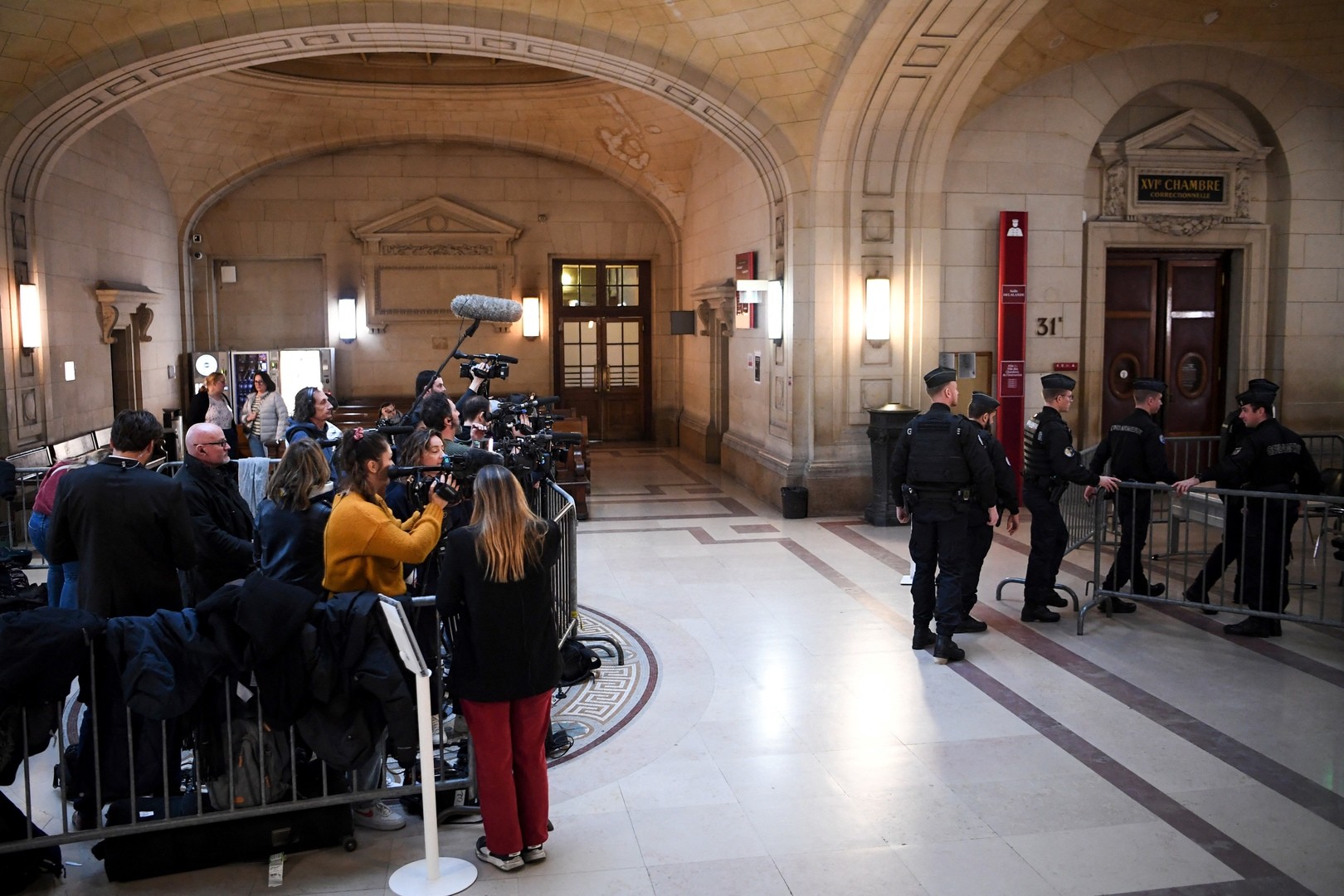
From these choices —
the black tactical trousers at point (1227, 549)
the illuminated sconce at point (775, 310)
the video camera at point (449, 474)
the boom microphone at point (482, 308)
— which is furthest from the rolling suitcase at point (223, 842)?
the illuminated sconce at point (775, 310)

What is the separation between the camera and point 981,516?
677cm

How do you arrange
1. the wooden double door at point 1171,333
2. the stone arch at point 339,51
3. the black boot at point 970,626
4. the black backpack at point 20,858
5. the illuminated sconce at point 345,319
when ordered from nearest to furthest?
the black backpack at point 20,858 < the black boot at point 970,626 < the stone arch at point 339,51 < the wooden double door at point 1171,333 < the illuminated sconce at point 345,319

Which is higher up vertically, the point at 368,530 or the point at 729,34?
the point at 729,34

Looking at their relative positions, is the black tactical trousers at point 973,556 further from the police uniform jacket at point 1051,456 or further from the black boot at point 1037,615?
Answer: the police uniform jacket at point 1051,456

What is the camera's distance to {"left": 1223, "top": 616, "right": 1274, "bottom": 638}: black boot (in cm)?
697

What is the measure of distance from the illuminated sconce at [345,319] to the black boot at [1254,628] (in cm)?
1274

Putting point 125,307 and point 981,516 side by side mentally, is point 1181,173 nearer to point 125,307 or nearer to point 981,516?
point 981,516

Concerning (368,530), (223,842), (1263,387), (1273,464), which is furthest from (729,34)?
(223,842)

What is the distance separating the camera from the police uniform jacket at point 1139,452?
24.2 ft

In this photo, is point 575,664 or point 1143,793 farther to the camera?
point 575,664

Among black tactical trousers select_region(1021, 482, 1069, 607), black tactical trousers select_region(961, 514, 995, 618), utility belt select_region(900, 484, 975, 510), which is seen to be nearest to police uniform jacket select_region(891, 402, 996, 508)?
utility belt select_region(900, 484, 975, 510)

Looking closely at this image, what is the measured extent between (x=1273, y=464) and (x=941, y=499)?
2300 mm

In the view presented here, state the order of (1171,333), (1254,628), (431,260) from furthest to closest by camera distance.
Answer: (431,260) → (1171,333) → (1254,628)

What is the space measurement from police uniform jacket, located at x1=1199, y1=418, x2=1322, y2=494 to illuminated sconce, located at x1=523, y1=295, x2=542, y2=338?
11421 mm
